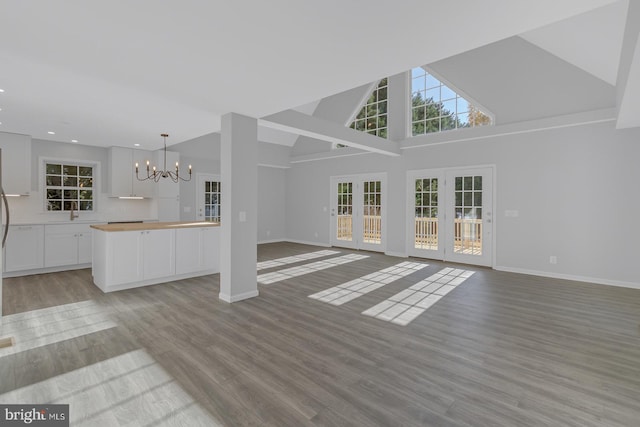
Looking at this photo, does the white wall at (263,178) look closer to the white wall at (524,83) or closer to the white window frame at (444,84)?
the white window frame at (444,84)

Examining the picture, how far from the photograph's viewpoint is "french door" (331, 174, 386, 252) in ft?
25.9

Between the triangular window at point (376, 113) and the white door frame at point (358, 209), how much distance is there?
4.02 feet

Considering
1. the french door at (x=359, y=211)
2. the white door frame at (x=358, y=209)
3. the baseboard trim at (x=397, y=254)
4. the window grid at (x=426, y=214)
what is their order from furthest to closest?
the french door at (x=359, y=211) < the white door frame at (x=358, y=209) < the baseboard trim at (x=397, y=254) < the window grid at (x=426, y=214)

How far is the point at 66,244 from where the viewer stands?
18.1 feet

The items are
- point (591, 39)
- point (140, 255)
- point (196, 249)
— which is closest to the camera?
point (591, 39)

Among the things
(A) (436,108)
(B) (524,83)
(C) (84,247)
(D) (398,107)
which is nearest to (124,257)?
(C) (84,247)

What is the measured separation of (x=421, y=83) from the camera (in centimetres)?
726

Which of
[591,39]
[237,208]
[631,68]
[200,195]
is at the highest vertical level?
[591,39]

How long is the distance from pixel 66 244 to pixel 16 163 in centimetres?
160

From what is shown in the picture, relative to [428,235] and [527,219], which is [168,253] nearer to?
[428,235]

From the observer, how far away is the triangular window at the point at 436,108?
6.46 metres

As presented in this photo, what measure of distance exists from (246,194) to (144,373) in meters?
2.40

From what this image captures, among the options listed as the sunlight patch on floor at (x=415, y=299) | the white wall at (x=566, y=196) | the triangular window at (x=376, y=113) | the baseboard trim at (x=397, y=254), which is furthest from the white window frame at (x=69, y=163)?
the white wall at (x=566, y=196)

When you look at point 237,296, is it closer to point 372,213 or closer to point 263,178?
point 372,213
